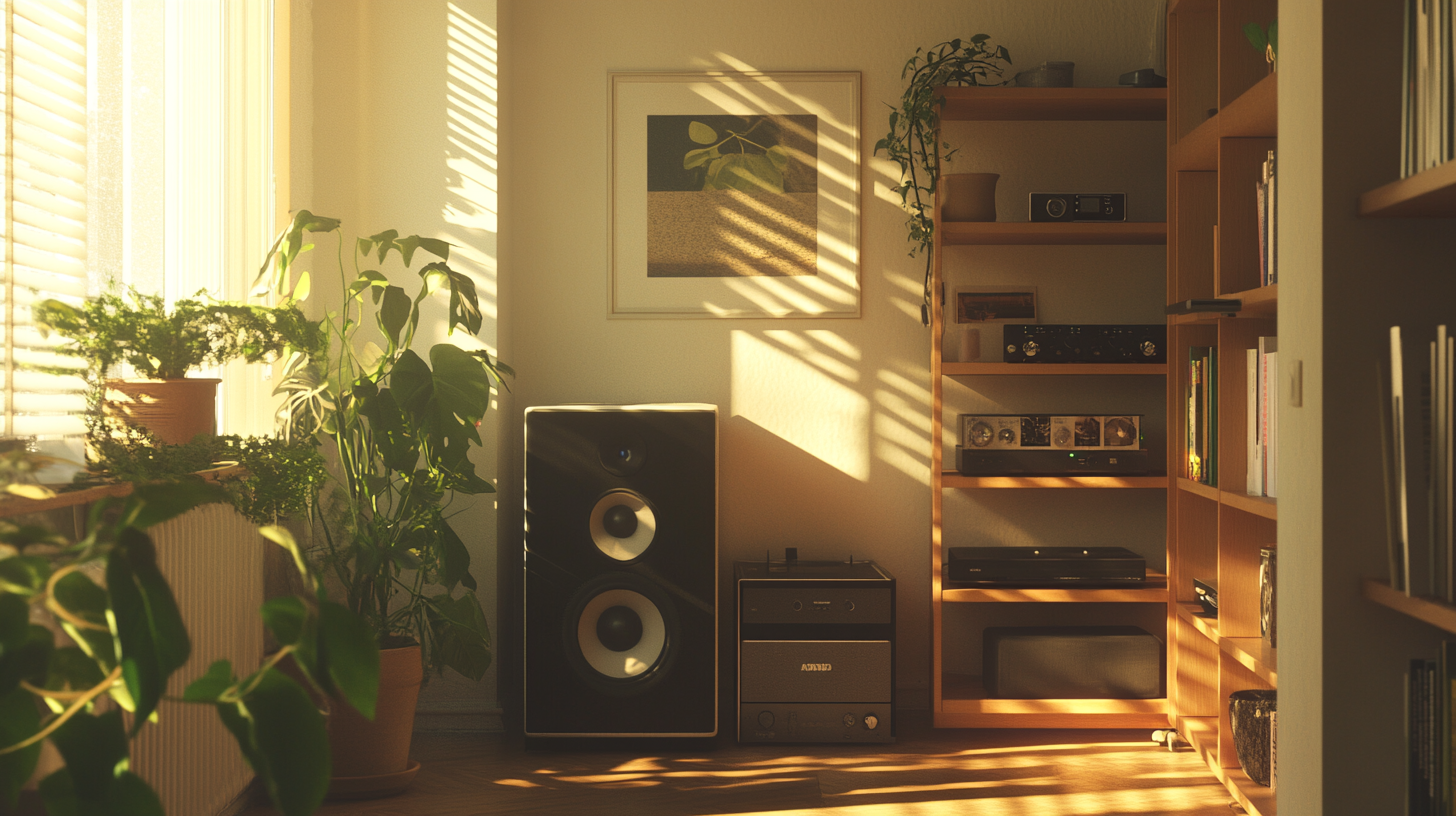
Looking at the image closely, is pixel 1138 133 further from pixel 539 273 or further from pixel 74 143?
pixel 74 143

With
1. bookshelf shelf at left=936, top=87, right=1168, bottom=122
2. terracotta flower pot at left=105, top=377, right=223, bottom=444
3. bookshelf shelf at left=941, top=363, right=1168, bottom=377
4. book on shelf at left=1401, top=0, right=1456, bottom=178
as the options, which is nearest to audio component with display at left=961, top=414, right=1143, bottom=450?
bookshelf shelf at left=941, top=363, right=1168, bottom=377

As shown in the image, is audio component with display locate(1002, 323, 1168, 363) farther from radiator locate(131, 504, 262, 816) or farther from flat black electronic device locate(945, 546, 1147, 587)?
radiator locate(131, 504, 262, 816)

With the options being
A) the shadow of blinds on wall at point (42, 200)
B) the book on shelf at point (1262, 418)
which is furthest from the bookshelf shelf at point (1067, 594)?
the shadow of blinds on wall at point (42, 200)

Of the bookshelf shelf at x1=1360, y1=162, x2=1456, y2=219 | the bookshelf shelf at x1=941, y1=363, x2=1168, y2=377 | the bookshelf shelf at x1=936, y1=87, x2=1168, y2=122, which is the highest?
the bookshelf shelf at x1=936, y1=87, x2=1168, y2=122

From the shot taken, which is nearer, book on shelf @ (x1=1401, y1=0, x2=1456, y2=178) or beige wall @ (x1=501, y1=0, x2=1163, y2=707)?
book on shelf @ (x1=1401, y1=0, x2=1456, y2=178)

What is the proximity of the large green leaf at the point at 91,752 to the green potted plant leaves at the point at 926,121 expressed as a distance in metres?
2.55

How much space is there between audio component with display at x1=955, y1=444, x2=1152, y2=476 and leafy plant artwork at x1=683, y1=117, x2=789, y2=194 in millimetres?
1048

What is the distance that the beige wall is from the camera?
314 cm

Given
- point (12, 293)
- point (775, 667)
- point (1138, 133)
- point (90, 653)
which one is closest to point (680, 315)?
point (775, 667)

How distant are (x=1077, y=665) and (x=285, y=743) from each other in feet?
8.68

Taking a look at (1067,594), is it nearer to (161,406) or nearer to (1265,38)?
(1265,38)

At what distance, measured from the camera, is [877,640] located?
2.76 m

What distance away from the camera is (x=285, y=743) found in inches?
23.3

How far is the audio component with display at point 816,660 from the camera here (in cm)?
276
